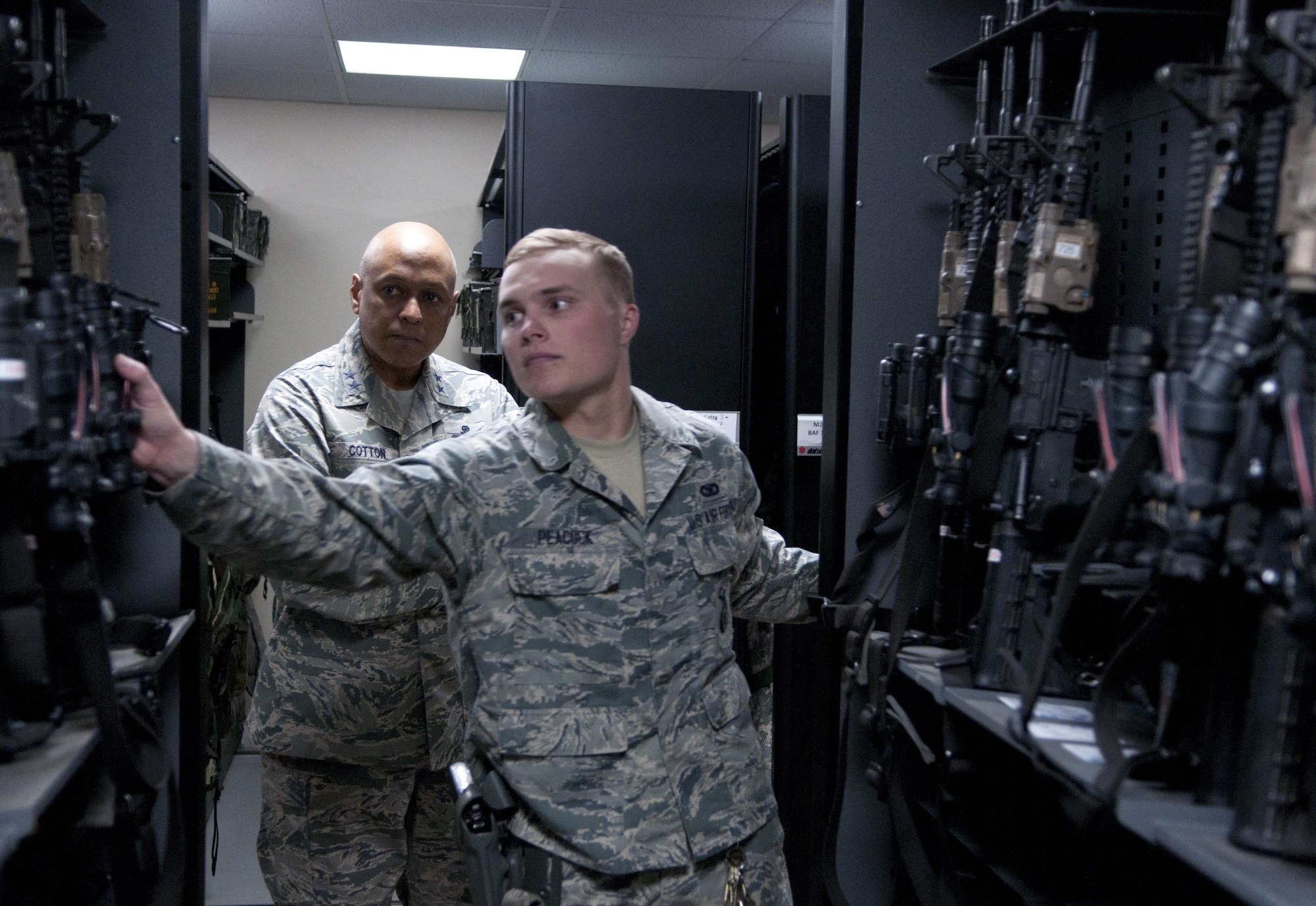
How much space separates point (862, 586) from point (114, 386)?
1326mm

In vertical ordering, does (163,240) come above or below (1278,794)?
above

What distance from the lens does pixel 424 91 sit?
577 cm

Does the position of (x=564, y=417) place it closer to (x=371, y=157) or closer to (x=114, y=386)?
(x=114, y=386)

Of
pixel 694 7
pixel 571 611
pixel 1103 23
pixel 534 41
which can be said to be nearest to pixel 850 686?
pixel 571 611

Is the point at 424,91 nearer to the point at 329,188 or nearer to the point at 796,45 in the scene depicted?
the point at 329,188

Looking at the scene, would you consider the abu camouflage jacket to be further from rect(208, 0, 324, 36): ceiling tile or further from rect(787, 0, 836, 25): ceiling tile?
rect(787, 0, 836, 25): ceiling tile

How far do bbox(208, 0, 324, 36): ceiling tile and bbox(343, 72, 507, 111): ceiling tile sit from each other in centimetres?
70

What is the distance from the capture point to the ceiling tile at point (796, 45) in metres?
4.70

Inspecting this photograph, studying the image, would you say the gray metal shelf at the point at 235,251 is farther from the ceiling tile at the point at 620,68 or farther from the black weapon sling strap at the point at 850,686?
the black weapon sling strap at the point at 850,686

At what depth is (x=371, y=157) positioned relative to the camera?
6074 mm

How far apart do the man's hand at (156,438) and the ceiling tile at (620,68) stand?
3.97 meters

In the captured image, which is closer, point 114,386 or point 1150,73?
point 114,386

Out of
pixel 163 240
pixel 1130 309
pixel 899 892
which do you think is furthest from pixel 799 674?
pixel 163 240

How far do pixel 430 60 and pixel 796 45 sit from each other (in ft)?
5.66
